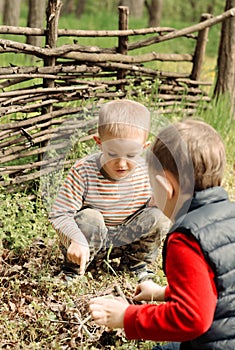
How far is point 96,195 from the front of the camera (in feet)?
10.6

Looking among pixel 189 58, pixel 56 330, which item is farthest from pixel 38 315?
pixel 189 58

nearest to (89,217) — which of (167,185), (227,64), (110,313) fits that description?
(110,313)

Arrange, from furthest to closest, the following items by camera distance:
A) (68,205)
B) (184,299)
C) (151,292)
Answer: (68,205)
(151,292)
(184,299)

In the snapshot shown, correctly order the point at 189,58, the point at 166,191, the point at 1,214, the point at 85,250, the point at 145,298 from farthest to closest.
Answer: the point at 189,58
the point at 1,214
the point at 85,250
the point at 145,298
the point at 166,191

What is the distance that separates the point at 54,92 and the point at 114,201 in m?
1.32

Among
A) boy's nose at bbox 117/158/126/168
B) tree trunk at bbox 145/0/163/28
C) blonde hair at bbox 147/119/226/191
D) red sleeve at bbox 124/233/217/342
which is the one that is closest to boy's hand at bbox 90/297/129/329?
red sleeve at bbox 124/233/217/342

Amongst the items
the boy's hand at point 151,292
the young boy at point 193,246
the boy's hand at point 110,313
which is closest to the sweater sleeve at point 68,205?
the boy's hand at point 151,292

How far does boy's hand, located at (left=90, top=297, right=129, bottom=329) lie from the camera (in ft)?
7.15

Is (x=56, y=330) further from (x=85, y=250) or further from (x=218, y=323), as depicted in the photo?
(x=218, y=323)

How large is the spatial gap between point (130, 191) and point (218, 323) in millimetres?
1245

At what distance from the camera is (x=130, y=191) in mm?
3277

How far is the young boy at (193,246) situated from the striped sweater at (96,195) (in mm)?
986

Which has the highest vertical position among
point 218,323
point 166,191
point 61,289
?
point 166,191

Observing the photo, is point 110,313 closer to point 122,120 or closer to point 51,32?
point 122,120
